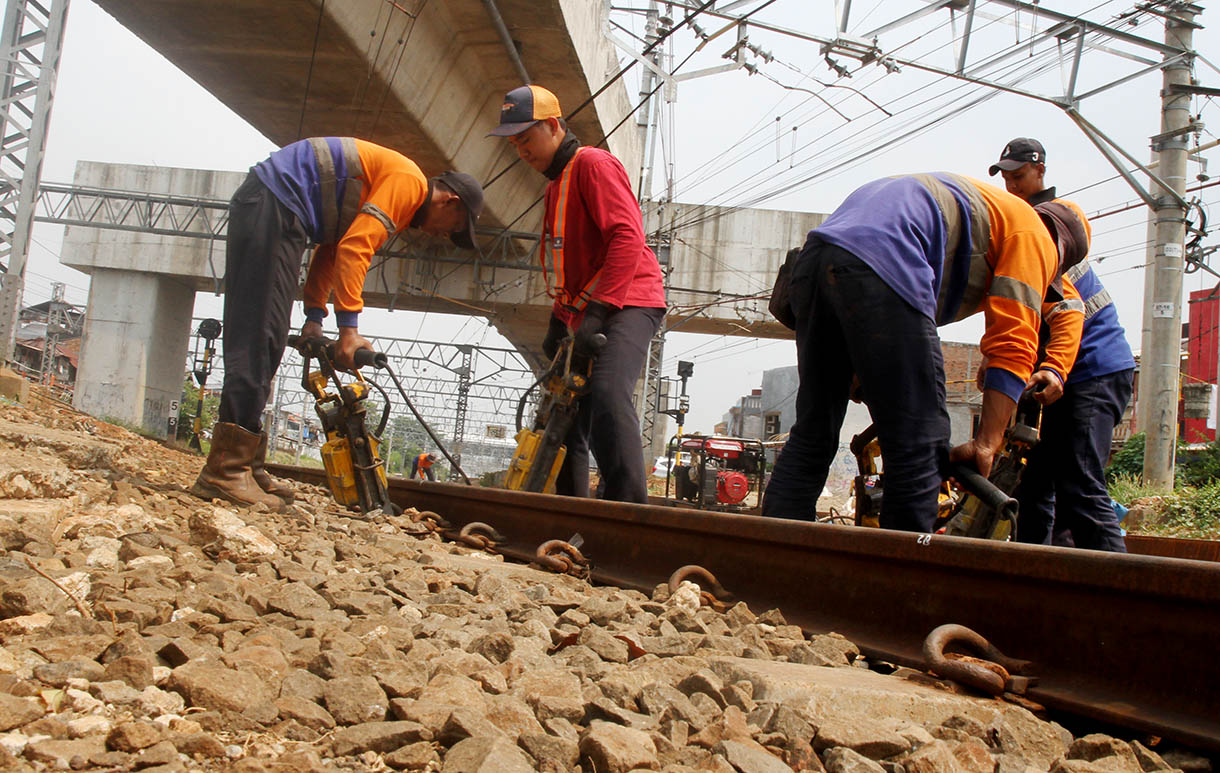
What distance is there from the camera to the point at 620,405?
3.85 metres

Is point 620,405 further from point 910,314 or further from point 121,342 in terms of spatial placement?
point 121,342

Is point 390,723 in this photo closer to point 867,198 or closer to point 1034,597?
point 1034,597

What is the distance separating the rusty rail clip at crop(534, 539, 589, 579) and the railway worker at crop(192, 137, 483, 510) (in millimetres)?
1270

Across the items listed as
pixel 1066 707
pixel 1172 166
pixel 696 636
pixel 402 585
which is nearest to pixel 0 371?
pixel 402 585

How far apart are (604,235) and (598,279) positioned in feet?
0.66

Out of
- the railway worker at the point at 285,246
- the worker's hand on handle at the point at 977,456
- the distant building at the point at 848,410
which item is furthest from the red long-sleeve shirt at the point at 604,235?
the distant building at the point at 848,410

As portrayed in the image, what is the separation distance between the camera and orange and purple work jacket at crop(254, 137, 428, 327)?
155 inches

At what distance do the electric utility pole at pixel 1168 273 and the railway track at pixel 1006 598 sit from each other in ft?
37.2

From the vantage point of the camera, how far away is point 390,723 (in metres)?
1.19

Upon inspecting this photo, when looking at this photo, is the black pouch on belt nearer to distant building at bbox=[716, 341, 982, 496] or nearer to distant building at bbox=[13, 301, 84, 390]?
distant building at bbox=[716, 341, 982, 496]

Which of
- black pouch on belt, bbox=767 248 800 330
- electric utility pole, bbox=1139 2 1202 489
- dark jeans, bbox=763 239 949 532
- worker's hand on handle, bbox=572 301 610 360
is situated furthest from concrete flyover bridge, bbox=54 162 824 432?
dark jeans, bbox=763 239 949 532

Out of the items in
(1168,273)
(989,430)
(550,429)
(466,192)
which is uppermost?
(1168,273)

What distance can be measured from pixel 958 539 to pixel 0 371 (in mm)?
11513

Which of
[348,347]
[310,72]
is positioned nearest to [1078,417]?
[348,347]
